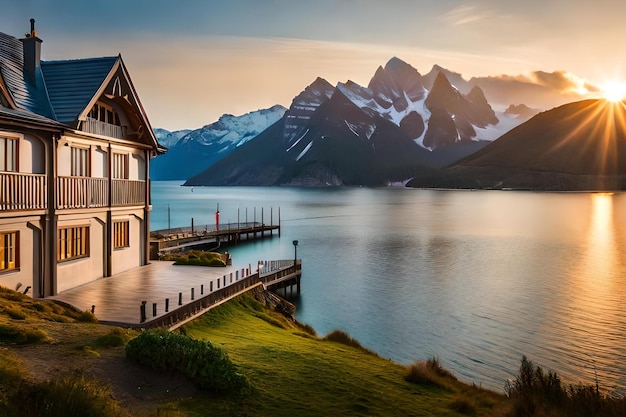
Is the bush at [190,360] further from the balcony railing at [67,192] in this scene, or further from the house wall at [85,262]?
the house wall at [85,262]

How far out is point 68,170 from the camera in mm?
24078

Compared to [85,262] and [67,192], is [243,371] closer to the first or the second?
[67,192]

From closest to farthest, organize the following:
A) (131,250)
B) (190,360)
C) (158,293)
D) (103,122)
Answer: (190,360) → (158,293) → (103,122) → (131,250)

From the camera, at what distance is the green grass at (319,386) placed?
11.6 m

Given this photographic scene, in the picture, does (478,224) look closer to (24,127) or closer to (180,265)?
(180,265)

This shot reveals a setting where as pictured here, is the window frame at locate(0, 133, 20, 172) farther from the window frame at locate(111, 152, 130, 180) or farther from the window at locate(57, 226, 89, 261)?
the window frame at locate(111, 152, 130, 180)

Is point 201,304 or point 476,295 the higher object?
point 201,304

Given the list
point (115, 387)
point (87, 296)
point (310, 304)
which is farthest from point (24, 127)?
point (310, 304)

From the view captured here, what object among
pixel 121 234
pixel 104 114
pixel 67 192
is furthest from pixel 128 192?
pixel 67 192

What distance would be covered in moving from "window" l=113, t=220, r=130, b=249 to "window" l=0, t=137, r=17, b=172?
878 cm

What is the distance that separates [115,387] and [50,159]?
14623mm

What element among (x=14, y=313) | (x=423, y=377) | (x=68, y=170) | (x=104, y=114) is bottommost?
(x=423, y=377)

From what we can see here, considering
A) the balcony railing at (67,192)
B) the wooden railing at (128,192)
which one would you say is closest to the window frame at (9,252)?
the balcony railing at (67,192)

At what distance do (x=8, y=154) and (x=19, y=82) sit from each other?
5.49 m
